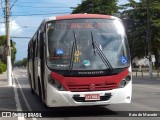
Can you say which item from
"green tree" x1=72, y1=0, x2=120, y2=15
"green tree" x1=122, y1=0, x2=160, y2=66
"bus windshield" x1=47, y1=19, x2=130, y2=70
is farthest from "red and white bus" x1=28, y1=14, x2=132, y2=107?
"green tree" x1=122, y1=0, x2=160, y2=66

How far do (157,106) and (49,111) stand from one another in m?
3.78

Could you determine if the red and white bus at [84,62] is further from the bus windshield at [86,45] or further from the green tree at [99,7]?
the green tree at [99,7]

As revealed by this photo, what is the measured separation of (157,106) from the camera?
48.7ft

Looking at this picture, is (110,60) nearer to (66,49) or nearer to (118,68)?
(118,68)

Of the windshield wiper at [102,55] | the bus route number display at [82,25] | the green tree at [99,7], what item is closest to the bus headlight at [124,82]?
the windshield wiper at [102,55]

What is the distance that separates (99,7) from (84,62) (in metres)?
50.8

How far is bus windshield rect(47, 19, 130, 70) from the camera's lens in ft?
41.9

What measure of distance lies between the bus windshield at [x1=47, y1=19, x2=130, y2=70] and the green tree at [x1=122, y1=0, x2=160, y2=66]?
174 feet

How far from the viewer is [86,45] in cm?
1301

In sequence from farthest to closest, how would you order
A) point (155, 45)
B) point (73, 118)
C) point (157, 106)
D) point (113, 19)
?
point (155, 45), point (157, 106), point (113, 19), point (73, 118)

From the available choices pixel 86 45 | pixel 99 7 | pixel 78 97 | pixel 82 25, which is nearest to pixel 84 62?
pixel 86 45

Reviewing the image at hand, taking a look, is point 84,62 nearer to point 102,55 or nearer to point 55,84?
point 102,55

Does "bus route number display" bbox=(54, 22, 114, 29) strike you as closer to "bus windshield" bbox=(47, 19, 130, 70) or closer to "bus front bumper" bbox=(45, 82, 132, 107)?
"bus windshield" bbox=(47, 19, 130, 70)

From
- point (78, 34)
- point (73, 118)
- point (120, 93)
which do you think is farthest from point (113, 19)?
point (73, 118)
